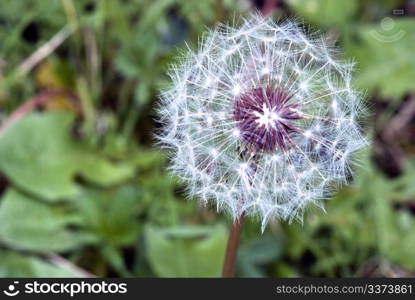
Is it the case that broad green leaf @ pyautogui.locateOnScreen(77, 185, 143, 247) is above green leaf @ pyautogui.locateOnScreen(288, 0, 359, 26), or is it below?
below

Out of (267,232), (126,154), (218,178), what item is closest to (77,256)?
(126,154)

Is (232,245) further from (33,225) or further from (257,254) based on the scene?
(33,225)

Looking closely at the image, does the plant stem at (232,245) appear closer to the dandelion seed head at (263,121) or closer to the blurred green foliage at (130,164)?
the dandelion seed head at (263,121)

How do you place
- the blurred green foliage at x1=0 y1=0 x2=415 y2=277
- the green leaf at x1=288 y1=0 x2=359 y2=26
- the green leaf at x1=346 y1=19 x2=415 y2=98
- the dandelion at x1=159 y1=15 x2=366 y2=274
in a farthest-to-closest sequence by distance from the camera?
1. the green leaf at x1=288 y1=0 x2=359 y2=26
2. the green leaf at x1=346 y1=19 x2=415 y2=98
3. the blurred green foliage at x1=0 y1=0 x2=415 y2=277
4. the dandelion at x1=159 y1=15 x2=366 y2=274

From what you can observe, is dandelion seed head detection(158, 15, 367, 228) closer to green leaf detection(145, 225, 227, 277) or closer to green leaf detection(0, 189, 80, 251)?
green leaf detection(145, 225, 227, 277)

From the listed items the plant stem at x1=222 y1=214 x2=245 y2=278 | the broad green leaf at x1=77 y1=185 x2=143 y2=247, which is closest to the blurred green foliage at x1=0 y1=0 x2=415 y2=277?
the broad green leaf at x1=77 y1=185 x2=143 y2=247

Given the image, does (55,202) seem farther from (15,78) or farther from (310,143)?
(310,143)
